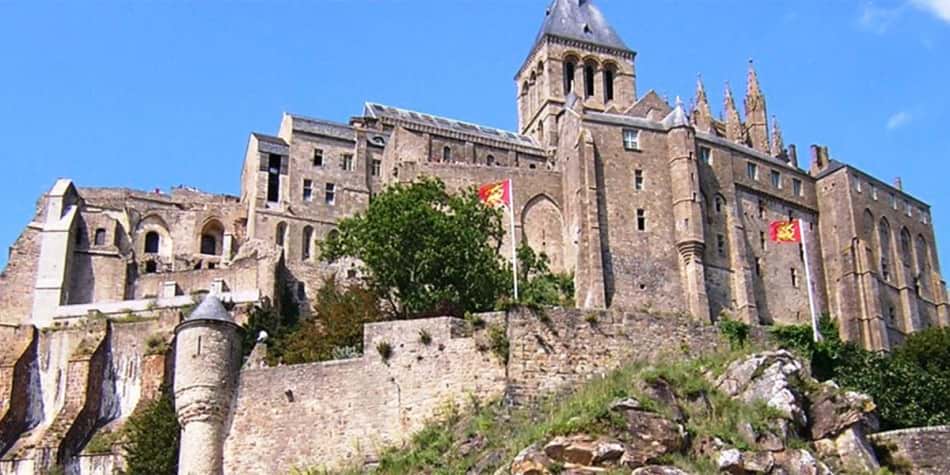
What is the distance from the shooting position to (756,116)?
87.8 m

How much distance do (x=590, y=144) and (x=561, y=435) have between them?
41399mm

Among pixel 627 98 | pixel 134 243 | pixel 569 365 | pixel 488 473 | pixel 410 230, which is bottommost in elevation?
pixel 488 473

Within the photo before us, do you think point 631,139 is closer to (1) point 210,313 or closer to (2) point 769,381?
(1) point 210,313

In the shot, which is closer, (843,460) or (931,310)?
(843,460)

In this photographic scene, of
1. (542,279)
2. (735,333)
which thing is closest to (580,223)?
(542,279)

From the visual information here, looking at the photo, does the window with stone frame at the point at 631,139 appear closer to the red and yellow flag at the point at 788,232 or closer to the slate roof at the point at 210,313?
the red and yellow flag at the point at 788,232

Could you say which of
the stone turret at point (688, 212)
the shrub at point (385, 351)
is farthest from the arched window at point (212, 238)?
the shrub at point (385, 351)

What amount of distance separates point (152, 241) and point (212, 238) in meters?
3.60

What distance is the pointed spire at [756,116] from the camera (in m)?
86.1

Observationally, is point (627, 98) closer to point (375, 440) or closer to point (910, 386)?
point (910, 386)

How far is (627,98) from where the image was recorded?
92.5 metres

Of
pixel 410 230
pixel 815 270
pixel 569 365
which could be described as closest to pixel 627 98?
pixel 815 270

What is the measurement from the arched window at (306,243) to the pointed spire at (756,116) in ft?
103

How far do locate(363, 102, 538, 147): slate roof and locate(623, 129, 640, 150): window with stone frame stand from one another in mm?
12036
